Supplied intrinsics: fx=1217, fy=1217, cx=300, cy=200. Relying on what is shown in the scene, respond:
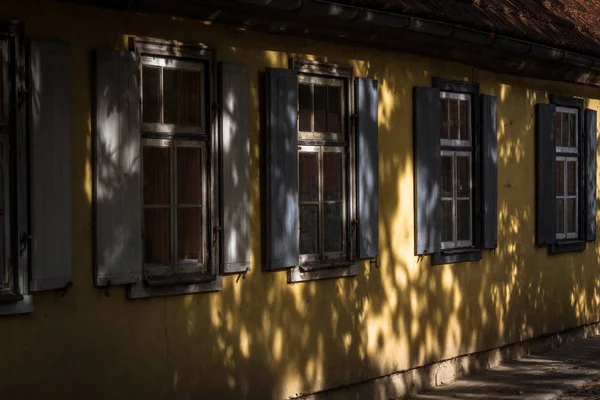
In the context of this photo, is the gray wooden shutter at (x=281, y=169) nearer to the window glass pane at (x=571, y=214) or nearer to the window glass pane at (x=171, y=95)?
the window glass pane at (x=171, y=95)

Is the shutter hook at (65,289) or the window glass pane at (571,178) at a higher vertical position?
the window glass pane at (571,178)

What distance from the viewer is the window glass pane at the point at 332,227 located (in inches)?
401

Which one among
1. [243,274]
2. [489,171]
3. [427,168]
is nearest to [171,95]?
[243,274]

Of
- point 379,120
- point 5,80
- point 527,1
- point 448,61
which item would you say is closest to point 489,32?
point 448,61

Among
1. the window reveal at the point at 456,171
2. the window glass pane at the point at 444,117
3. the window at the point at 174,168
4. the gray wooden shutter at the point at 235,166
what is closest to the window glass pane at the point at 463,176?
the window reveal at the point at 456,171

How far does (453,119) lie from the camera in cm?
1227

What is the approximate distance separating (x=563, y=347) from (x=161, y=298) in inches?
296

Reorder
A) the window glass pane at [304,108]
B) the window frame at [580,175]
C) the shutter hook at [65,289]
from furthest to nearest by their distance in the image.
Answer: the window frame at [580,175]
the window glass pane at [304,108]
the shutter hook at [65,289]

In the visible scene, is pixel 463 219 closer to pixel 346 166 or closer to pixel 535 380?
pixel 535 380

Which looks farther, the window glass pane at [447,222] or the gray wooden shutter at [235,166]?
the window glass pane at [447,222]

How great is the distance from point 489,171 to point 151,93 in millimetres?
5288

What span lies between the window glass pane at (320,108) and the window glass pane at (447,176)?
2280mm

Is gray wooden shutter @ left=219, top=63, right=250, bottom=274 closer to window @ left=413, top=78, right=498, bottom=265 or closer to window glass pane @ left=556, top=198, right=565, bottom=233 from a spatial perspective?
window @ left=413, top=78, right=498, bottom=265

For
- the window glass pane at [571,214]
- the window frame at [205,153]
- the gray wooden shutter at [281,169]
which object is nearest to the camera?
the window frame at [205,153]
